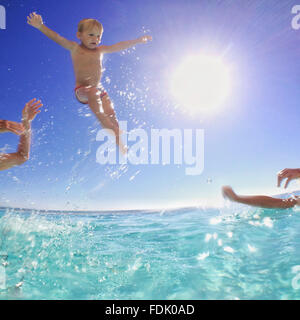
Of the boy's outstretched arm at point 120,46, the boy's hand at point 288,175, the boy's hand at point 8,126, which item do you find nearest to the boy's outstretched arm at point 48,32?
the boy's outstretched arm at point 120,46

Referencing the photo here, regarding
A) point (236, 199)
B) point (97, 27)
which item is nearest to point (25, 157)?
point (97, 27)

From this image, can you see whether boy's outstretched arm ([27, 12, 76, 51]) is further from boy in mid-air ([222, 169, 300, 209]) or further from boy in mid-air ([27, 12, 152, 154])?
boy in mid-air ([222, 169, 300, 209])

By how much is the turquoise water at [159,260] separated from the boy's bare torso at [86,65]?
3436 millimetres

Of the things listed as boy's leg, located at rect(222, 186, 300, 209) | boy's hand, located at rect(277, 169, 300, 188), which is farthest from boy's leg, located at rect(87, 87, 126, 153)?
boy's hand, located at rect(277, 169, 300, 188)

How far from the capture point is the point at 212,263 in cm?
364

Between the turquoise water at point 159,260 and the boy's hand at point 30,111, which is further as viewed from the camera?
the boy's hand at point 30,111

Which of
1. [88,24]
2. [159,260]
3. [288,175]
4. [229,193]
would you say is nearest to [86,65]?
[88,24]

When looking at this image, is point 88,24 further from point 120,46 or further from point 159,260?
point 159,260

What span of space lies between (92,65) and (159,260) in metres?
4.27

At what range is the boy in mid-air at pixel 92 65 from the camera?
4.99m

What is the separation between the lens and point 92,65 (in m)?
5.30

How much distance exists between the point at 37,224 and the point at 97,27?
15.6ft

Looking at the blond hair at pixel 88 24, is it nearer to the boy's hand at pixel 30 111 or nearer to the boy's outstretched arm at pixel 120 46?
the boy's outstretched arm at pixel 120 46
